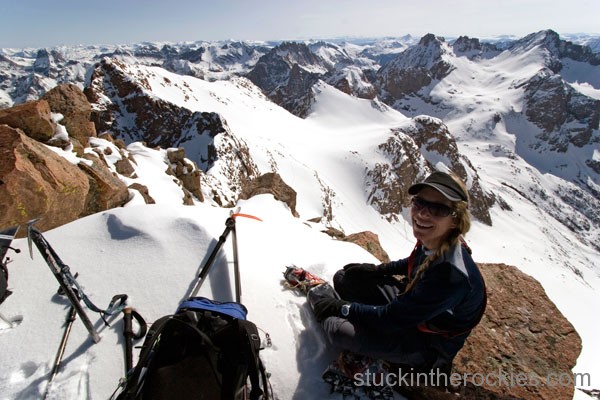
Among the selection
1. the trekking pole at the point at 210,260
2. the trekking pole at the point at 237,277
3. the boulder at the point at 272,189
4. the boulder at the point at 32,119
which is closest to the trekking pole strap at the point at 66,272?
the trekking pole at the point at 210,260

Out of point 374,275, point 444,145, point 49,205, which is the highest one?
point 374,275

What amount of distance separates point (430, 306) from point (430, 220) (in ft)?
3.54

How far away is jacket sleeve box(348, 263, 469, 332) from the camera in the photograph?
3.65 m

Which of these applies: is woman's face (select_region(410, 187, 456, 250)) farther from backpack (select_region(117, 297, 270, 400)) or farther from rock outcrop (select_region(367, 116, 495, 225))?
rock outcrop (select_region(367, 116, 495, 225))

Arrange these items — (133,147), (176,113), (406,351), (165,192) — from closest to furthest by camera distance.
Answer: (406,351) → (165,192) → (133,147) → (176,113)

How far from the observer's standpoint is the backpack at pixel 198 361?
3.11 metres

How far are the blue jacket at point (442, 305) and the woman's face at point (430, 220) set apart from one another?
0.91 feet

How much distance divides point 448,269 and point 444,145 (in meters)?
115

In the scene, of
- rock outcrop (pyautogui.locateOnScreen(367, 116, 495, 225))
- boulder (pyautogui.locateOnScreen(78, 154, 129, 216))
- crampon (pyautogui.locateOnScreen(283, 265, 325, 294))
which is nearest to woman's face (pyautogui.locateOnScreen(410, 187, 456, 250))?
crampon (pyautogui.locateOnScreen(283, 265, 325, 294))

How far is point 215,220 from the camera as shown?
6996mm

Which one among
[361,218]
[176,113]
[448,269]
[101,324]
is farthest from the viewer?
[361,218]

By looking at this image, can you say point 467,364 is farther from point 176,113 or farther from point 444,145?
point 444,145

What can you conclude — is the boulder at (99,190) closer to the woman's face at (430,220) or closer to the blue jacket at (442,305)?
the blue jacket at (442,305)

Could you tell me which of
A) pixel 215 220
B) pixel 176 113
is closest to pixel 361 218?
pixel 176 113
